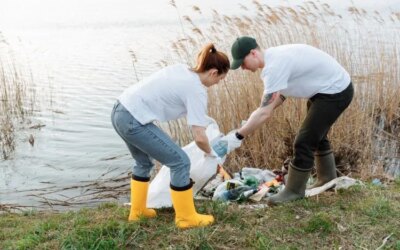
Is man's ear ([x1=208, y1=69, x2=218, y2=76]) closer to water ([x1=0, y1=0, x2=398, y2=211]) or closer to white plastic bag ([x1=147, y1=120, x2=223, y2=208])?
white plastic bag ([x1=147, y1=120, x2=223, y2=208])

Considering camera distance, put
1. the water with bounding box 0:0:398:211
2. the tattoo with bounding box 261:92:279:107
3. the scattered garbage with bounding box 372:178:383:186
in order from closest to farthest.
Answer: the tattoo with bounding box 261:92:279:107 → the scattered garbage with bounding box 372:178:383:186 → the water with bounding box 0:0:398:211

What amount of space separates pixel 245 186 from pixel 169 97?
1.53 metres

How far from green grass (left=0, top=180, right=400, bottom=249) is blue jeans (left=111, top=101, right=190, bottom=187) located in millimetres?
416

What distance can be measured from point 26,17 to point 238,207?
19.7 m

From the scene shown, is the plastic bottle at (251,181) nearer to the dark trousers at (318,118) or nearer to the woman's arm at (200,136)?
the dark trousers at (318,118)

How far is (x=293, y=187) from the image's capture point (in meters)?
4.26

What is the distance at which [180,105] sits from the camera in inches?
139

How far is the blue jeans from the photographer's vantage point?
11.5 ft

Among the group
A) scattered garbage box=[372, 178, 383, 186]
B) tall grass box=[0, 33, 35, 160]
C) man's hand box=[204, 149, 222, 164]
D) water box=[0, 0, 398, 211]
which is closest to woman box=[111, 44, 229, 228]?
man's hand box=[204, 149, 222, 164]

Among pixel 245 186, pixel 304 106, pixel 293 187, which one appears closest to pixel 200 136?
pixel 293 187

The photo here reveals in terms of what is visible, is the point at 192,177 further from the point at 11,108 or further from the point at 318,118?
the point at 11,108

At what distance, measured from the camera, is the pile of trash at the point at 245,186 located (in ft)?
14.7

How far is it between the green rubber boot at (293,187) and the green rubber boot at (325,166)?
51 centimetres

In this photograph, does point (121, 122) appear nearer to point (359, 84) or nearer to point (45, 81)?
point (359, 84)
